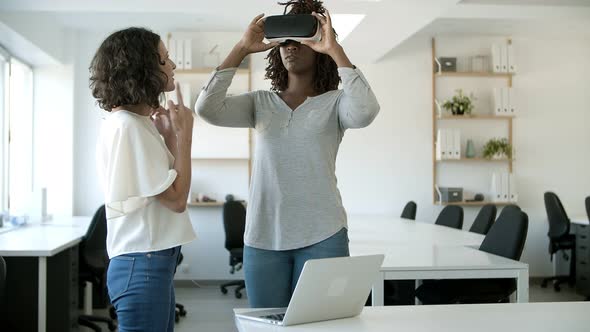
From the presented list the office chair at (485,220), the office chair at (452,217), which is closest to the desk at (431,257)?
the office chair at (485,220)

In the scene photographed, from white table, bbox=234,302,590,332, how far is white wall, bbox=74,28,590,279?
552cm

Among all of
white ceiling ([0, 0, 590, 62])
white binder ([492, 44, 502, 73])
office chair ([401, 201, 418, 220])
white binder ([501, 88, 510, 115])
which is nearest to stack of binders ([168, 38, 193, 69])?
white ceiling ([0, 0, 590, 62])

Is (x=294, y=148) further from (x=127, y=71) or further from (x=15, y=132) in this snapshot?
(x=15, y=132)

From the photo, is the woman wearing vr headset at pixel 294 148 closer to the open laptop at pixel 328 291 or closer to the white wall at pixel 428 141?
the open laptop at pixel 328 291

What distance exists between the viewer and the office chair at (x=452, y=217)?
538 cm

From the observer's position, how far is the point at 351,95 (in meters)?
1.73

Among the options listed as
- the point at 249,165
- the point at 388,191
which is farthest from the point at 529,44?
the point at 249,165

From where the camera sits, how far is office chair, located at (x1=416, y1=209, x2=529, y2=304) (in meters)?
3.37

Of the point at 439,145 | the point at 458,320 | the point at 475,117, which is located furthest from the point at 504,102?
the point at 458,320

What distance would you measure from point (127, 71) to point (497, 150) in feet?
20.5

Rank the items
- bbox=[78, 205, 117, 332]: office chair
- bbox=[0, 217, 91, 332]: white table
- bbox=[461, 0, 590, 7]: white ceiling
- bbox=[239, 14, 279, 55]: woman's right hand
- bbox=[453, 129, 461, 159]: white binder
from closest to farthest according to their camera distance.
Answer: bbox=[239, 14, 279, 55]: woman's right hand, bbox=[0, 217, 91, 332]: white table, bbox=[78, 205, 117, 332]: office chair, bbox=[461, 0, 590, 7]: white ceiling, bbox=[453, 129, 461, 159]: white binder

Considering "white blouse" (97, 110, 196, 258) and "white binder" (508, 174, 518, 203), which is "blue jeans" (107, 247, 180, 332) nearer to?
"white blouse" (97, 110, 196, 258)

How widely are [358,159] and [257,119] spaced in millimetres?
5473

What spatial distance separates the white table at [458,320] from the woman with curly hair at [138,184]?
0.74ft
